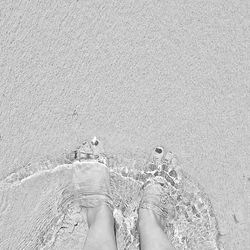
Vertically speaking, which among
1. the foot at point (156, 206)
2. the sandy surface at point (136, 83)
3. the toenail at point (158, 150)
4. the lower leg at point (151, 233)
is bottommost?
the lower leg at point (151, 233)

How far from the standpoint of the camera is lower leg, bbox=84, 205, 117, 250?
2.03 metres

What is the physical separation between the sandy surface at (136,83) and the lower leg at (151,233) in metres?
0.32

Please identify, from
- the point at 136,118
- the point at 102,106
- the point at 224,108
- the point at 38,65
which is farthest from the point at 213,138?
the point at 38,65

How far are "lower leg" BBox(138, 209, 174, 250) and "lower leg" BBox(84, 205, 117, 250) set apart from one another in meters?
0.15

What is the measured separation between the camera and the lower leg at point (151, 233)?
2.05 m

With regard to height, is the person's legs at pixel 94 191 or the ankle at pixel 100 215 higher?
the person's legs at pixel 94 191

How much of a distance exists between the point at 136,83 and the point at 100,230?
73cm

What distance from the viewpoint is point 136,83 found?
6.72 feet

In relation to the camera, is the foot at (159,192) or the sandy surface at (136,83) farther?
the foot at (159,192)

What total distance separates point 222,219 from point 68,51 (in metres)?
1.11

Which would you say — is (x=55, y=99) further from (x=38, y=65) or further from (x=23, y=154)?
(x=23, y=154)

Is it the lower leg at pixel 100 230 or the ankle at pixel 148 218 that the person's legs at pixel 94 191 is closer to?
the lower leg at pixel 100 230

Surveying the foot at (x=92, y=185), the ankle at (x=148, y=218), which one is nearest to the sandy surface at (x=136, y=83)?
the foot at (x=92, y=185)

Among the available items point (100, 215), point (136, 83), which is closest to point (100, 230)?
point (100, 215)
